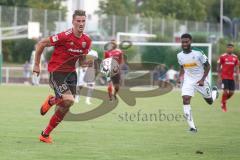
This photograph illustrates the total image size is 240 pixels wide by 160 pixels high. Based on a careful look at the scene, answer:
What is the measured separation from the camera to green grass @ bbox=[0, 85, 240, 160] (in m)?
11.4

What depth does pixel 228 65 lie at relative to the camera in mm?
25750

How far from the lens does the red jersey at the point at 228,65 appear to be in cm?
2578

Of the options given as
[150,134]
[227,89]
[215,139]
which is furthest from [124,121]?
[227,89]

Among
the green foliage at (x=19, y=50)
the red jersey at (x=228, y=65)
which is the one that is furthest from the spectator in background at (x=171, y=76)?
the green foliage at (x=19, y=50)

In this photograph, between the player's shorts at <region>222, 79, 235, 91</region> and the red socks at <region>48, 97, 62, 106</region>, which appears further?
the player's shorts at <region>222, 79, 235, 91</region>

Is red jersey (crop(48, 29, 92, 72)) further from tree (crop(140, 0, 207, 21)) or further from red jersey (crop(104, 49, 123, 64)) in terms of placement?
tree (crop(140, 0, 207, 21))

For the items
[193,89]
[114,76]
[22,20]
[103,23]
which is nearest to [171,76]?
[114,76]

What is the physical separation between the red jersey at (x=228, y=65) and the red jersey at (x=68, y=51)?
13193mm

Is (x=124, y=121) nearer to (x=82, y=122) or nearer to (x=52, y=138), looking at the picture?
(x=82, y=122)

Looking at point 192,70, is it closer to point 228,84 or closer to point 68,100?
point 68,100

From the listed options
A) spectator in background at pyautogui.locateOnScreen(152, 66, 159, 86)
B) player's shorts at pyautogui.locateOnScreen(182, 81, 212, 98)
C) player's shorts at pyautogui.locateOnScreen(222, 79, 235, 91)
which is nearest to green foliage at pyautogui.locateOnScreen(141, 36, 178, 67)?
spectator in background at pyautogui.locateOnScreen(152, 66, 159, 86)

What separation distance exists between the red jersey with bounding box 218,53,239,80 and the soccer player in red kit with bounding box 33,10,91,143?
1309cm

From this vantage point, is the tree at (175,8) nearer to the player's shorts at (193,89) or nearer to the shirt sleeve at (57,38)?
the player's shorts at (193,89)

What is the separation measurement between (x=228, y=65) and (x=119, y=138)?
12.5 metres
